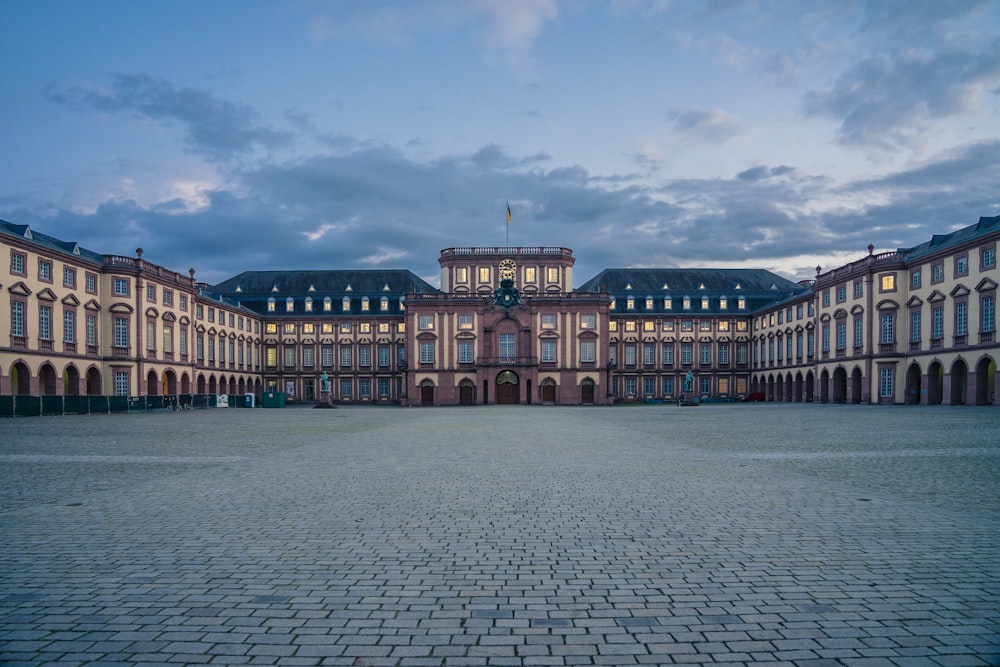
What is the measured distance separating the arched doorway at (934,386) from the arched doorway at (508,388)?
137 feet

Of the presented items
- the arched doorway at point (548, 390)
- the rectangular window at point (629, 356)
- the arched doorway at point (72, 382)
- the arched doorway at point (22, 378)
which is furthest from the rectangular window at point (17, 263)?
the rectangular window at point (629, 356)

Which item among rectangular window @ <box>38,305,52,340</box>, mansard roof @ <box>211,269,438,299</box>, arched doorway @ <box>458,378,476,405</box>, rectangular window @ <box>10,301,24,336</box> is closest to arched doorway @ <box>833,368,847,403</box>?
arched doorway @ <box>458,378,476,405</box>

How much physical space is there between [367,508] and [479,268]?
73384 millimetres

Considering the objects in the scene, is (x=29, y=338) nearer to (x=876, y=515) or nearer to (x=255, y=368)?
(x=255, y=368)

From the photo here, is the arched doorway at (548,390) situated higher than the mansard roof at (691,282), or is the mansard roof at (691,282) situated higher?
the mansard roof at (691,282)

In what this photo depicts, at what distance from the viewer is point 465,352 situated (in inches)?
3179

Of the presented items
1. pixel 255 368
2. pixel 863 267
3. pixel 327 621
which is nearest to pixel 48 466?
pixel 327 621

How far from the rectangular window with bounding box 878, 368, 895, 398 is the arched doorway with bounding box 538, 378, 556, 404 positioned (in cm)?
3428

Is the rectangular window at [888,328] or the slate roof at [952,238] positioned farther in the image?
the rectangular window at [888,328]

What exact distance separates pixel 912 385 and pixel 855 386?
5.95 metres

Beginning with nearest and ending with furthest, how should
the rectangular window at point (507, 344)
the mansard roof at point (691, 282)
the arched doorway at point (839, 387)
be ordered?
the arched doorway at point (839, 387)
the rectangular window at point (507, 344)
the mansard roof at point (691, 282)

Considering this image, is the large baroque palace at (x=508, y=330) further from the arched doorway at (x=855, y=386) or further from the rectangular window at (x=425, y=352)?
the rectangular window at (x=425, y=352)

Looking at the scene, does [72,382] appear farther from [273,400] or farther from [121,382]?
[273,400]

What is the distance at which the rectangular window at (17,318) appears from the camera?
47.5 metres
